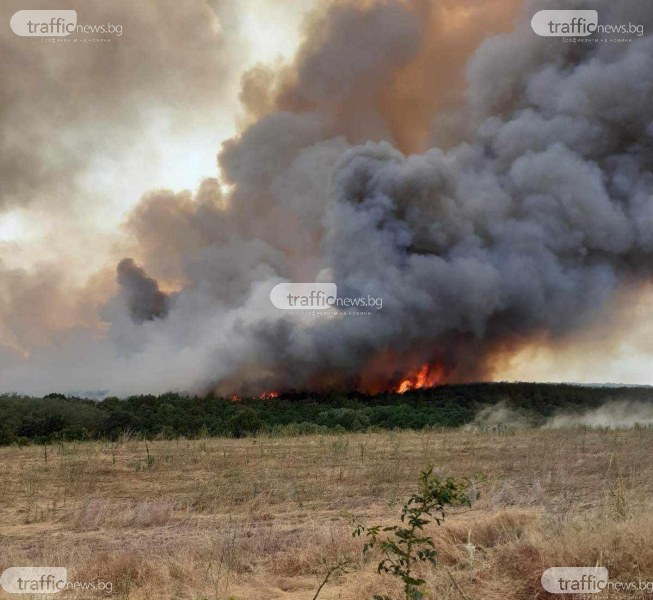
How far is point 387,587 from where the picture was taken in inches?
223

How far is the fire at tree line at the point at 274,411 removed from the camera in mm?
27906

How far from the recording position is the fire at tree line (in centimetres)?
2791

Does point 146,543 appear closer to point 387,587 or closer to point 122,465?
point 387,587

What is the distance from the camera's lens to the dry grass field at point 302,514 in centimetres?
588

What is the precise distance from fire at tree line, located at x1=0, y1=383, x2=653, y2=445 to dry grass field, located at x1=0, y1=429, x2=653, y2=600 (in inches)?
295

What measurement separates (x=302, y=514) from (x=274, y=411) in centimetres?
2675

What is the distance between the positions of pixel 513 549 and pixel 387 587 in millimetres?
1529

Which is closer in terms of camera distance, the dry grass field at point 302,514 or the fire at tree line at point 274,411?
the dry grass field at point 302,514

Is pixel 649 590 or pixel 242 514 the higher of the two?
pixel 649 590

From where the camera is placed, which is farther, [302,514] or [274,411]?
[274,411]

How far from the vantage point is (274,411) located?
37031 millimetres

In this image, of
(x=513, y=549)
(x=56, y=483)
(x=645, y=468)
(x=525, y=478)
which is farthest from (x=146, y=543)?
(x=645, y=468)

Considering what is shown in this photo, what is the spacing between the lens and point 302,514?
1065 cm

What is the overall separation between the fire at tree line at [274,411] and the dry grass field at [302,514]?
24.6ft
